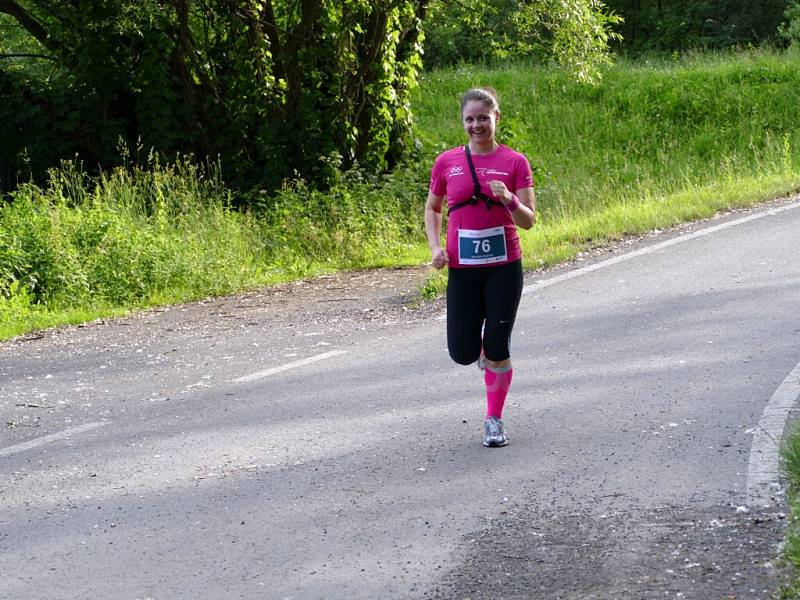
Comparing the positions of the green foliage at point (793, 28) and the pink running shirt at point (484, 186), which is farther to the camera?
the green foliage at point (793, 28)

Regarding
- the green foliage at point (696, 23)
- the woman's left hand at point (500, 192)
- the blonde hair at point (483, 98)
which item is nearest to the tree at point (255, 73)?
the blonde hair at point (483, 98)

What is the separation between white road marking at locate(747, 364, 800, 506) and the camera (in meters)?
5.47

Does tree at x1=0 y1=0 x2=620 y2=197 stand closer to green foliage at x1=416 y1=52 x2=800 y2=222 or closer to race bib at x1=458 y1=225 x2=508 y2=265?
green foliage at x1=416 y1=52 x2=800 y2=222

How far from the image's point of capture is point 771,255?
11.7 meters

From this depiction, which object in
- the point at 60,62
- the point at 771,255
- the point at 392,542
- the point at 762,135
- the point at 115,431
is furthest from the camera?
the point at 762,135

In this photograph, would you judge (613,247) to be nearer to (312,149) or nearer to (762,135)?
(312,149)

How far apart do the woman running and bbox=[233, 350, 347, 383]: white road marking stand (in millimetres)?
2158

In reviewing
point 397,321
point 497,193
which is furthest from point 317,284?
point 497,193

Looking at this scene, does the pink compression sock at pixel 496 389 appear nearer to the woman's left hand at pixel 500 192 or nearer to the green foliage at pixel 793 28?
the woman's left hand at pixel 500 192

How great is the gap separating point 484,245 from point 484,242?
0.02m

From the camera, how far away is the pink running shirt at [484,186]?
6434 millimetres

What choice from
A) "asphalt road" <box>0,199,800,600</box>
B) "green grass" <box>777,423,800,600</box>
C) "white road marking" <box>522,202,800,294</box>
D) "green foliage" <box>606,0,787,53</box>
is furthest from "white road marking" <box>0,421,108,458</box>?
"green foliage" <box>606,0,787,53</box>

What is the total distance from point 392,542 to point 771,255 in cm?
750

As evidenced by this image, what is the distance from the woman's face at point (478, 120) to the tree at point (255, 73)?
1012cm
